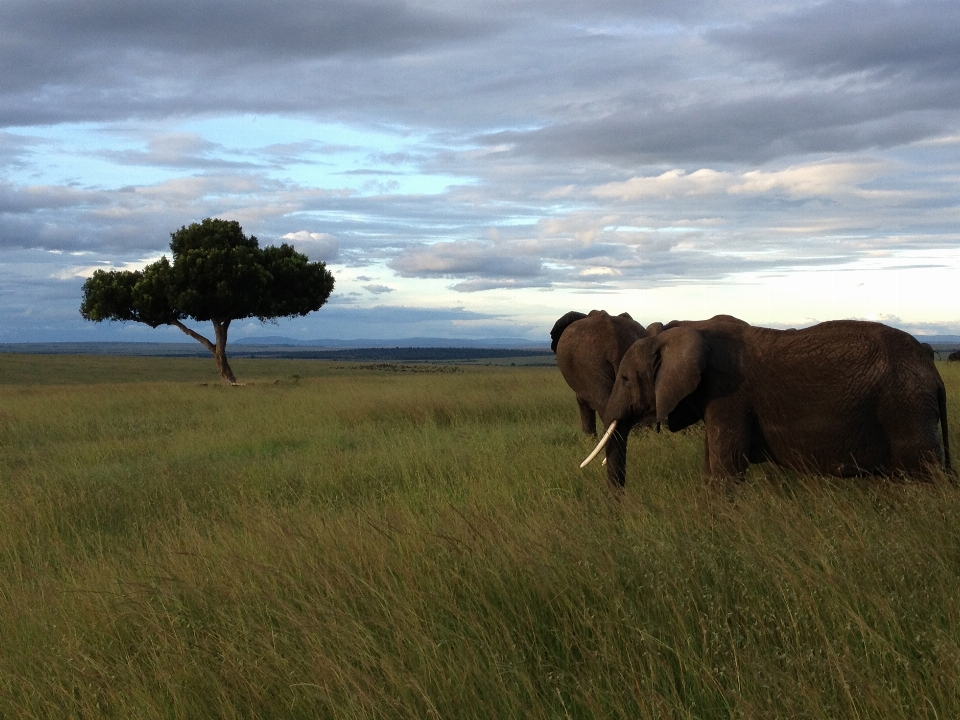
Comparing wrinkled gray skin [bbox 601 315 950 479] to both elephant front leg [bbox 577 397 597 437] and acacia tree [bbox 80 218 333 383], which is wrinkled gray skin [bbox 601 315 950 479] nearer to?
elephant front leg [bbox 577 397 597 437]

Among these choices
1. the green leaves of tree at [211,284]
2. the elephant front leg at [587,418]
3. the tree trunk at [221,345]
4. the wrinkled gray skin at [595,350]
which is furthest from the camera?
the tree trunk at [221,345]

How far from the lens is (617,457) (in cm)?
689

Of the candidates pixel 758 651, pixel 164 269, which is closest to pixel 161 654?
pixel 758 651

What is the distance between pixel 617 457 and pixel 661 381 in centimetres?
95

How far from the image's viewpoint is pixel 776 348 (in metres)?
6.05

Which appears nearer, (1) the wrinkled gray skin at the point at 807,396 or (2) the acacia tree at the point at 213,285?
(1) the wrinkled gray skin at the point at 807,396

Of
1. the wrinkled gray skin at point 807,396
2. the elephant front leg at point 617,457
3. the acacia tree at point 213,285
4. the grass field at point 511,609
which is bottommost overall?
the grass field at point 511,609

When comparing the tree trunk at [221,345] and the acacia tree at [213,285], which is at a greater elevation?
the acacia tree at [213,285]

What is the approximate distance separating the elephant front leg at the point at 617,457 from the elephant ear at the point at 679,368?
2.16 feet

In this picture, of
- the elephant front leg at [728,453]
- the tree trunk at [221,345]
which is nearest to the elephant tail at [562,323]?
the elephant front leg at [728,453]

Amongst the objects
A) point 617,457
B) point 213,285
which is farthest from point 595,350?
point 213,285

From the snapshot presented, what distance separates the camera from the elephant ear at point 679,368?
603cm

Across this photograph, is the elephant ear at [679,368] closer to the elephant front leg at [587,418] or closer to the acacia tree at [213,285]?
the elephant front leg at [587,418]

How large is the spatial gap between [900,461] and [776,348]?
1.09 metres
